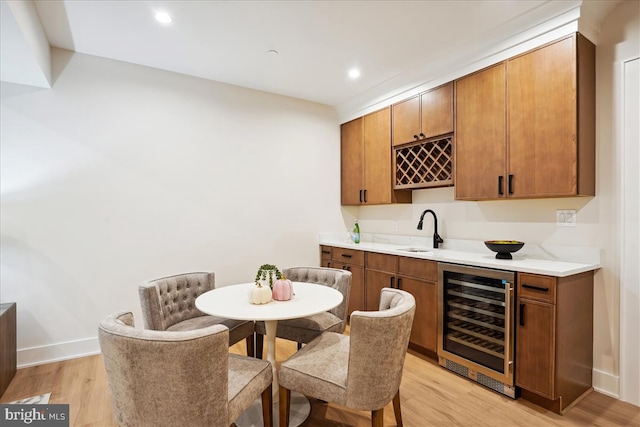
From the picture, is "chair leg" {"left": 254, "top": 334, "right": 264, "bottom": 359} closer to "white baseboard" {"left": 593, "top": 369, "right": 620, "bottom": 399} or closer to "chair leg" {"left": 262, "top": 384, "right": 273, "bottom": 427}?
"chair leg" {"left": 262, "top": 384, "right": 273, "bottom": 427}

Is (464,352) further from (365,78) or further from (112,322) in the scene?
(365,78)

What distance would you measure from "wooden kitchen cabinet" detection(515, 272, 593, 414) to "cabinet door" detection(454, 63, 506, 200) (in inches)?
31.8

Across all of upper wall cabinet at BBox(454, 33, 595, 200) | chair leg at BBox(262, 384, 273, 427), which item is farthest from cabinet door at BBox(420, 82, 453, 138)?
chair leg at BBox(262, 384, 273, 427)

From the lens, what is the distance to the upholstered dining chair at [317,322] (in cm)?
233

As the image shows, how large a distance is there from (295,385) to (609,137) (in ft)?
8.77

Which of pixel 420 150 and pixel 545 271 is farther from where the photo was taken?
pixel 420 150

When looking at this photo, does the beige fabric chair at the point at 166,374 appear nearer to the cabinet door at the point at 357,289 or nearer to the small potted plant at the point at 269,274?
the small potted plant at the point at 269,274

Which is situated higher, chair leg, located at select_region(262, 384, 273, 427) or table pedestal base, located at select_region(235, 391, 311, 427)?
chair leg, located at select_region(262, 384, 273, 427)

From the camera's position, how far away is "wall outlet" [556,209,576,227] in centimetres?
243

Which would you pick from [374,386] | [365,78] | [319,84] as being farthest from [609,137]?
[319,84]

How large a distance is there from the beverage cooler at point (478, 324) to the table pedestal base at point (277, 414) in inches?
49.3

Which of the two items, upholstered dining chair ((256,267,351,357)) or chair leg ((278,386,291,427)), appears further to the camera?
upholstered dining chair ((256,267,351,357))

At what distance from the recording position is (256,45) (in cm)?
274

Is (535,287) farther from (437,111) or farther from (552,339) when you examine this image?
(437,111)
